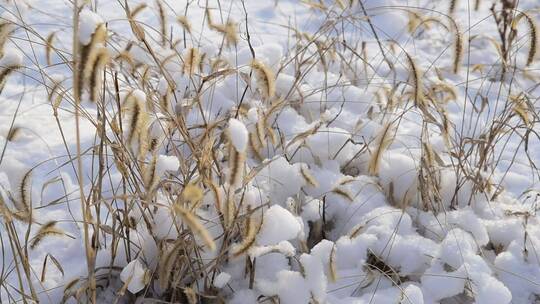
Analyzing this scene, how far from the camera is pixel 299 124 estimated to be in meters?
2.09

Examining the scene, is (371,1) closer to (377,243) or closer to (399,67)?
(399,67)

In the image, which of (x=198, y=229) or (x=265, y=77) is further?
(x=265, y=77)

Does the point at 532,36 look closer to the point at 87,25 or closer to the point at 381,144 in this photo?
the point at 381,144

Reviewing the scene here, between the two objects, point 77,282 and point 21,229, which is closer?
point 77,282

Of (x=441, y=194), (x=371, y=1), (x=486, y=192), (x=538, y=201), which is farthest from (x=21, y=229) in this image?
(x=371, y=1)

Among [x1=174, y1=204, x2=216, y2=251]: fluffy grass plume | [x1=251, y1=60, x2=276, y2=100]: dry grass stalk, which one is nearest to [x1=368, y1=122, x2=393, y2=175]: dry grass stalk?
[x1=251, y1=60, x2=276, y2=100]: dry grass stalk

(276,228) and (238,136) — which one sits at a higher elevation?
(238,136)

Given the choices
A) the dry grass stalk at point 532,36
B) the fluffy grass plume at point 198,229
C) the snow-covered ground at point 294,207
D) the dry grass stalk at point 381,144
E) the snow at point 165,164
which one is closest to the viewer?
the fluffy grass plume at point 198,229

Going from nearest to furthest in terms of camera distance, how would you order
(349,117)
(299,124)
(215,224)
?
(215,224), (299,124), (349,117)

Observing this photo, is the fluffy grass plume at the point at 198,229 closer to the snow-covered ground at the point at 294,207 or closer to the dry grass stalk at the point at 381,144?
the snow-covered ground at the point at 294,207

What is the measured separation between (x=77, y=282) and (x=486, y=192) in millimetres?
1206

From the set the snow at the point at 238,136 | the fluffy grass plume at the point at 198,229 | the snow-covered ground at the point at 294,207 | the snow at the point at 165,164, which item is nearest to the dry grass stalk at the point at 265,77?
the snow-covered ground at the point at 294,207

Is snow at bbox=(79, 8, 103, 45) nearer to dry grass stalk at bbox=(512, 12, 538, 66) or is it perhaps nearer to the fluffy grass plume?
the fluffy grass plume

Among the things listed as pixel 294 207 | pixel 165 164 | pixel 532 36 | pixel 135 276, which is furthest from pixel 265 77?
pixel 532 36
